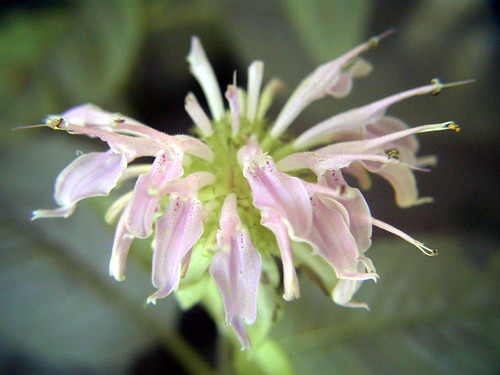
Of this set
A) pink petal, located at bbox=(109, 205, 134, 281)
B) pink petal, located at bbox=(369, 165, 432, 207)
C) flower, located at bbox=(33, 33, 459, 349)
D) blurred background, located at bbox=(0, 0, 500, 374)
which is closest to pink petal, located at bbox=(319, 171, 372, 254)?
flower, located at bbox=(33, 33, 459, 349)

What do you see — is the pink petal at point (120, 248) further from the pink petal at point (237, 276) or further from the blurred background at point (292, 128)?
the blurred background at point (292, 128)

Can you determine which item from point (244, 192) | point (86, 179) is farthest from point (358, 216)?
point (86, 179)

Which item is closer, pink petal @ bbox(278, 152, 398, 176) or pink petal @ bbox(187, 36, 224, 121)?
pink petal @ bbox(278, 152, 398, 176)

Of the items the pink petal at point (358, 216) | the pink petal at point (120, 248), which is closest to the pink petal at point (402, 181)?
the pink petal at point (358, 216)

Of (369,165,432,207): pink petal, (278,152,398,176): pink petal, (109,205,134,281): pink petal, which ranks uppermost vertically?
(109,205,134,281): pink petal

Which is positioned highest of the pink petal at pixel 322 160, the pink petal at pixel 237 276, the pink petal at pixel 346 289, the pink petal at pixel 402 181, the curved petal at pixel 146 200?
the curved petal at pixel 146 200

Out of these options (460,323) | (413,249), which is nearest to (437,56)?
(413,249)

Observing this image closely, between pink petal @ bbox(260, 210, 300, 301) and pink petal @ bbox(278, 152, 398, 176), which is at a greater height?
pink petal @ bbox(278, 152, 398, 176)

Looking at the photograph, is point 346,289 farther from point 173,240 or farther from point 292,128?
point 292,128

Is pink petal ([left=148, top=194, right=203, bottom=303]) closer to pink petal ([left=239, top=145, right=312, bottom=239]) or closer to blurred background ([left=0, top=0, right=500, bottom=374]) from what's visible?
pink petal ([left=239, top=145, right=312, bottom=239])
